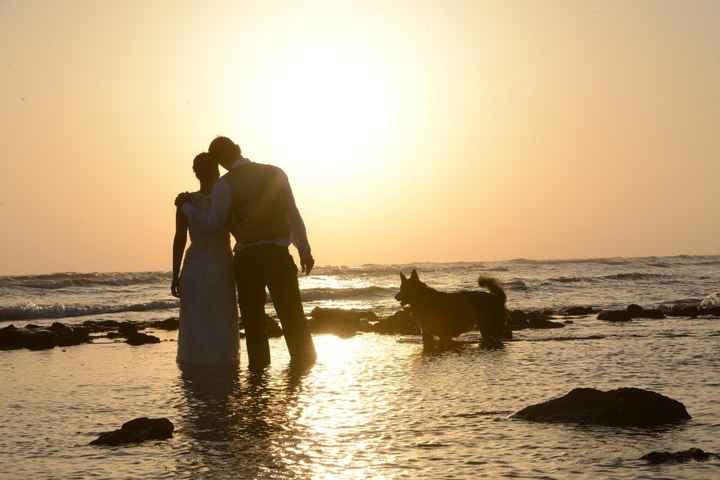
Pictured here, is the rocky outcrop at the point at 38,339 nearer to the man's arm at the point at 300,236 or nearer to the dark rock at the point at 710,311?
the man's arm at the point at 300,236

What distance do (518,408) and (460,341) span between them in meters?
6.80

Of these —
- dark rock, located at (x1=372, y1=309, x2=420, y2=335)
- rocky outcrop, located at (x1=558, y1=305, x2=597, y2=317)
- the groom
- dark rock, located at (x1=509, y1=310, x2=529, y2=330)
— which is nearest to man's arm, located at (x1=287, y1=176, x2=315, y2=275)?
the groom

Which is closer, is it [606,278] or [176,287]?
[176,287]

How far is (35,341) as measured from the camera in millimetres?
13023

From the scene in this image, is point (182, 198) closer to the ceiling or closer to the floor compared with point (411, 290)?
closer to the ceiling

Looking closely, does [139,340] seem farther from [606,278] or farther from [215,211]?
[606,278]

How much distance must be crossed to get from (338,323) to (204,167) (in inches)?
291

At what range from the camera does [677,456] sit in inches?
179

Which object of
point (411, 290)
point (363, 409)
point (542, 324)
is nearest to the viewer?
point (363, 409)

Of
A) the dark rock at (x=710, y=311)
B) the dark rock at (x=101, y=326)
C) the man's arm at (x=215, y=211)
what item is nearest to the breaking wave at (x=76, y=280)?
the dark rock at (x=101, y=326)

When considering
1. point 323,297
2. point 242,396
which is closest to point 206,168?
point 242,396

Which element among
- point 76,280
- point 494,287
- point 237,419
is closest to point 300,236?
point 237,419

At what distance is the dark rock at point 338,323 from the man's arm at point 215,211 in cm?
586

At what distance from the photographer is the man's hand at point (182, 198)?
922 centimetres
